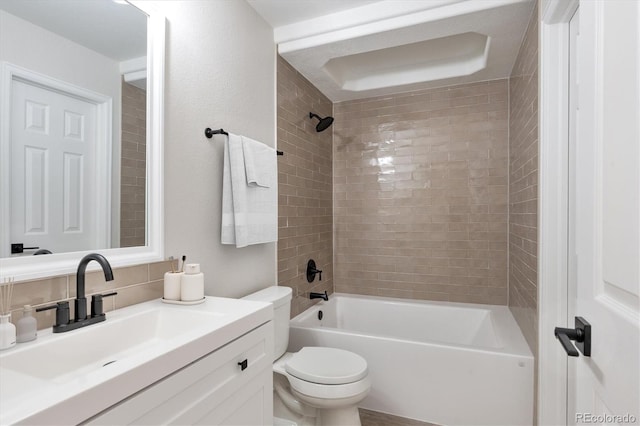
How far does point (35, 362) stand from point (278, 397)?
50.4 inches

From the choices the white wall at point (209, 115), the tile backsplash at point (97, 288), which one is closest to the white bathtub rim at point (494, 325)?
the white wall at point (209, 115)

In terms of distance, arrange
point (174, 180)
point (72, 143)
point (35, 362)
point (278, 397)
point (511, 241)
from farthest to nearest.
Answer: point (511, 241), point (278, 397), point (174, 180), point (72, 143), point (35, 362)

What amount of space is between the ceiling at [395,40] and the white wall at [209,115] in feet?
0.95

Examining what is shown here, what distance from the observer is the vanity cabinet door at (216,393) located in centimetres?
78

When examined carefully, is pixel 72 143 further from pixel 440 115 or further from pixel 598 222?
pixel 440 115

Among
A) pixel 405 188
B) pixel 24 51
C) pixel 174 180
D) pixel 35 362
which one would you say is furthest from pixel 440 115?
pixel 35 362

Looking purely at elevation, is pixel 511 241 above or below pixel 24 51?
below

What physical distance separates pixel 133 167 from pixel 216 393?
3.04 ft

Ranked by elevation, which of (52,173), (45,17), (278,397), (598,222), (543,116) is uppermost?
(45,17)

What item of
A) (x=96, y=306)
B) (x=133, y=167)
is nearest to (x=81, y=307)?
(x=96, y=306)

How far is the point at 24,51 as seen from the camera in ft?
3.43

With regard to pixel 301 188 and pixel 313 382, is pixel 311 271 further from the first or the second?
pixel 313 382

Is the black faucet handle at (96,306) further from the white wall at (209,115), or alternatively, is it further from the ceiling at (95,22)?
the ceiling at (95,22)

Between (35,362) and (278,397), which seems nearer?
(35,362)
